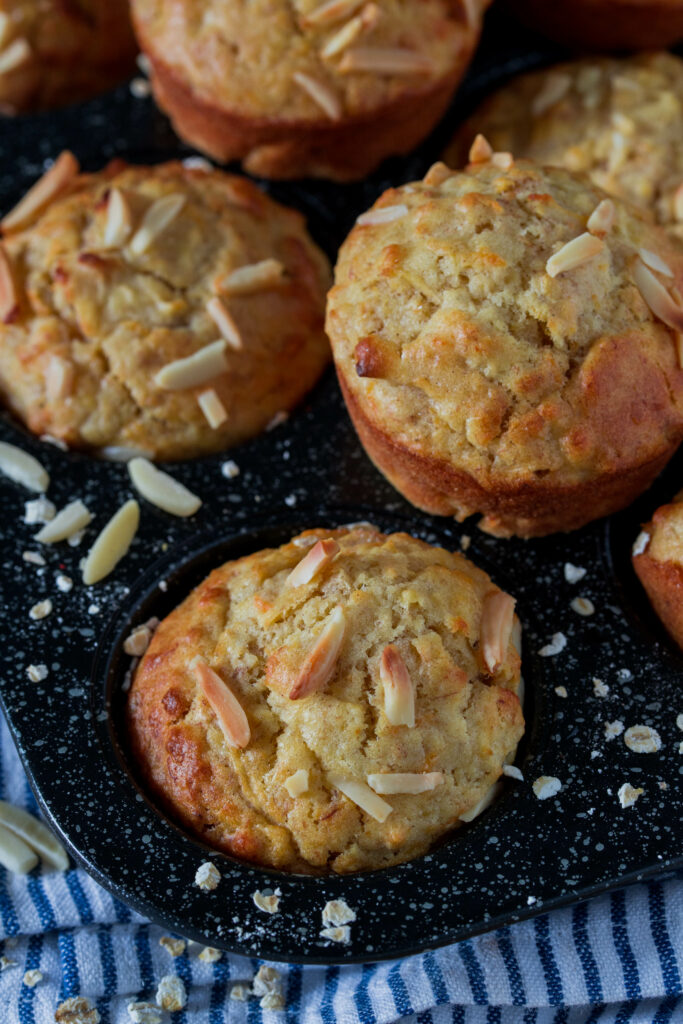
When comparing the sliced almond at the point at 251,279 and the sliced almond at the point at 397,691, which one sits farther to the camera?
the sliced almond at the point at 251,279

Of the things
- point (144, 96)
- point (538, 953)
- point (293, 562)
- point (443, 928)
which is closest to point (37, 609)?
point (293, 562)

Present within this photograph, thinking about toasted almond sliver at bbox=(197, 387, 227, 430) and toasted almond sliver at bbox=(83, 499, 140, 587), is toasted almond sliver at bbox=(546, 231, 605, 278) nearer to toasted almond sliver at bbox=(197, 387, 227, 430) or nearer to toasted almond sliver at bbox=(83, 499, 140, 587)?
toasted almond sliver at bbox=(197, 387, 227, 430)

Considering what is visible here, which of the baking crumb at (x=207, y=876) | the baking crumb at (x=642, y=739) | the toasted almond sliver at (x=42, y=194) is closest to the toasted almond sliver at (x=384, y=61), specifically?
the toasted almond sliver at (x=42, y=194)

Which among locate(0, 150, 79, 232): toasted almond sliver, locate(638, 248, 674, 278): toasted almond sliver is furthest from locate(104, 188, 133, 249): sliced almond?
locate(638, 248, 674, 278): toasted almond sliver

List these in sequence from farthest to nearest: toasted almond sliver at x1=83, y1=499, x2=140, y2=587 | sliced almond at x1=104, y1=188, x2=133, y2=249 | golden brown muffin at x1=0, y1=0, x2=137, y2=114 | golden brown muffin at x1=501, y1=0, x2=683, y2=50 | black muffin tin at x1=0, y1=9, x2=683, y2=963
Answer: golden brown muffin at x1=0, y1=0, x2=137, y2=114, golden brown muffin at x1=501, y1=0, x2=683, y2=50, sliced almond at x1=104, y1=188, x2=133, y2=249, toasted almond sliver at x1=83, y1=499, x2=140, y2=587, black muffin tin at x1=0, y1=9, x2=683, y2=963

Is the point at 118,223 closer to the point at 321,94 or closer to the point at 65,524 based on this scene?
the point at 321,94

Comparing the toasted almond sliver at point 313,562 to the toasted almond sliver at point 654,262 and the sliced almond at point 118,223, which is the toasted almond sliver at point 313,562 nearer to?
the toasted almond sliver at point 654,262

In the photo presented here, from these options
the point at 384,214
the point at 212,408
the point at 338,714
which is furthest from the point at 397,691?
the point at 384,214
